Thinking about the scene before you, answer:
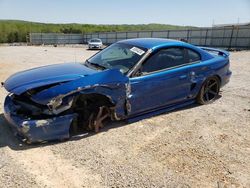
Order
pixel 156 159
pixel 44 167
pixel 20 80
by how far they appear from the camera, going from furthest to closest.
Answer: pixel 20 80 → pixel 156 159 → pixel 44 167

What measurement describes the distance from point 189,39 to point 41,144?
102 feet

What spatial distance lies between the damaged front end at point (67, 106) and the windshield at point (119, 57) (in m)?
0.48

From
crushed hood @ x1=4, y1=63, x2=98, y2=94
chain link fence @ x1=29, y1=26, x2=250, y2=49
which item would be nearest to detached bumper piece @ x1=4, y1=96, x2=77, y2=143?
crushed hood @ x1=4, y1=63, x2=98, y2=94

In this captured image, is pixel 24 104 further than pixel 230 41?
No

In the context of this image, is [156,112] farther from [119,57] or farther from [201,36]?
[201,36]

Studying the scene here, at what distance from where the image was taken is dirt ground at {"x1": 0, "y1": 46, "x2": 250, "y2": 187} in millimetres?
3127

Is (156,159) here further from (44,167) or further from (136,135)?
(44,167)

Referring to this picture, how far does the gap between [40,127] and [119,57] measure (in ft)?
6.73

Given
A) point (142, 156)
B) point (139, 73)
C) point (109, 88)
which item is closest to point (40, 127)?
point (109, 88)

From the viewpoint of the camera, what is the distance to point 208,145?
13.2ft

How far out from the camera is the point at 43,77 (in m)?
4.16

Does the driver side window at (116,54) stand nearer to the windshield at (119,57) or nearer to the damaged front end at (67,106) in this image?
the windshield at (119,57)

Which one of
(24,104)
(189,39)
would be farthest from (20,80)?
(189,39)

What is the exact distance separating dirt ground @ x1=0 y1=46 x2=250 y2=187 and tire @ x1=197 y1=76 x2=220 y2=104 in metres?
0.75
